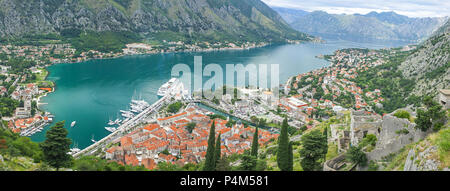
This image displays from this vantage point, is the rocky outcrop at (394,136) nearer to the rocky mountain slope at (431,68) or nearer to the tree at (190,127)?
the tree at (190,127)

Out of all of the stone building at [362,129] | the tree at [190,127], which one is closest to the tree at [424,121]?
the stone building at [362,129]

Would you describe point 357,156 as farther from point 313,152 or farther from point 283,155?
point 283,155

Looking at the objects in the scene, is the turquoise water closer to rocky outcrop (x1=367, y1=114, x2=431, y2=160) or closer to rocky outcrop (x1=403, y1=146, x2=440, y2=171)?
rocky outcrop (x1=367, y1=114, x2=431, y2=160)

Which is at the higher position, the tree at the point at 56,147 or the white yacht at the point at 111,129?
the tree at the point at 56,147

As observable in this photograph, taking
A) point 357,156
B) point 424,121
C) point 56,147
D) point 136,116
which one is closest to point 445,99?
point 424,121

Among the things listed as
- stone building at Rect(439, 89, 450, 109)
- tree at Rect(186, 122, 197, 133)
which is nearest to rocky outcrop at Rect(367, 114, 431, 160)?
stone building at Rect(439, 89, 450, 109)

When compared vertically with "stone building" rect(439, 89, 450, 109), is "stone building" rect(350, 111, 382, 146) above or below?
below
